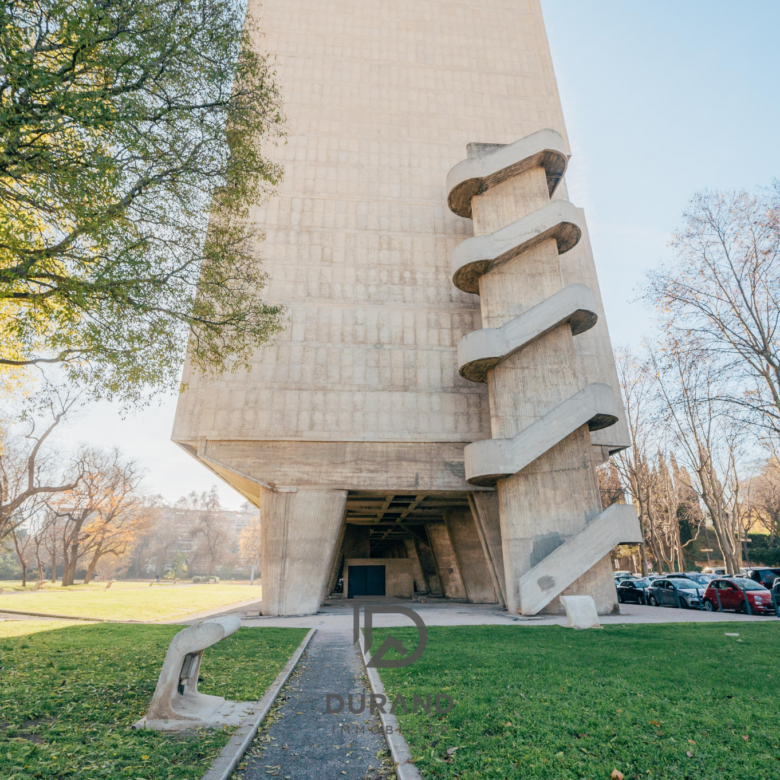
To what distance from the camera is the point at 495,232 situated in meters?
21.2

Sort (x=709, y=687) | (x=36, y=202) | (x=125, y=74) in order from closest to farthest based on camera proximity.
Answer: (x=709, y=687) < (x=36, y=202) < (x=125, y=74)

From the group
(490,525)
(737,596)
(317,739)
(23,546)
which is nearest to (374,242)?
(490,525)

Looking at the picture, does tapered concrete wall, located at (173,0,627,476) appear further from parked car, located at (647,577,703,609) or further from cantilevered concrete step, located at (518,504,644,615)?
parked car, located at (647,577,703,609)

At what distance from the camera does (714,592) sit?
64.2 ft

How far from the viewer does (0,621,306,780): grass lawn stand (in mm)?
4070

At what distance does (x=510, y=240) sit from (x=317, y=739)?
1979 cm

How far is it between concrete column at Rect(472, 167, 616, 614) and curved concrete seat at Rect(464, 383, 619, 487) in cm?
95

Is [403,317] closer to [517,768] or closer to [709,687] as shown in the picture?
[709,687]

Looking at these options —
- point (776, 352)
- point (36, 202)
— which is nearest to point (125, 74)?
point (36, 202)

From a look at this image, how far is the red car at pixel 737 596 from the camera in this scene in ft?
57.7

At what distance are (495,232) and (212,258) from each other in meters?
13.4

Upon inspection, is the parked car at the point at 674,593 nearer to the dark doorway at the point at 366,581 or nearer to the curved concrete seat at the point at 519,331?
the curved concrete seat at the point at 519,331

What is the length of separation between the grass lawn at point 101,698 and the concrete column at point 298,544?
27.6 ft

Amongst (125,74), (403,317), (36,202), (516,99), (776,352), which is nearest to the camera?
(36,202)
